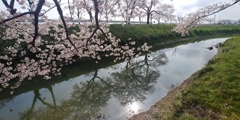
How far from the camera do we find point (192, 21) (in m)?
12.1

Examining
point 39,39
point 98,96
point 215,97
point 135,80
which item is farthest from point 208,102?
point 39,39

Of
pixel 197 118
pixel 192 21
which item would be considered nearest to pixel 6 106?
pixel 197 118

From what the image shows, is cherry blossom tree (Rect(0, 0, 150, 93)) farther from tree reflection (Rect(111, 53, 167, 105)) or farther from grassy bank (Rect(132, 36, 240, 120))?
grassy bank (Rect(132, 36, 240, 120))

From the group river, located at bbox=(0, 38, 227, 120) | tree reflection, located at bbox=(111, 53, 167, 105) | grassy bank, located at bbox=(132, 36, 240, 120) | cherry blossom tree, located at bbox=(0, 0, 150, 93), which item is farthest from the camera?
tree reflection, located at bbox=(111, 53, 167, 105)

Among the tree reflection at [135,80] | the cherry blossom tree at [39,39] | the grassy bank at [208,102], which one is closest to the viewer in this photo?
the cherry blossom tree at [39,39]

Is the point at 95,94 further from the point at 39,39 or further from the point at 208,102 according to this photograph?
the point at 208,102

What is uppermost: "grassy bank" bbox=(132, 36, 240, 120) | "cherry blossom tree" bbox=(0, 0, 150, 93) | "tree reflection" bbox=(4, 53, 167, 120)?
"cherry blossom tree" bbox=(0, 0, 150, 93)

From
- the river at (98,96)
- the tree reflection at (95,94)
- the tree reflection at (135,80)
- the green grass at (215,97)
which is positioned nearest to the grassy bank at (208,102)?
the green grass at (215,97)

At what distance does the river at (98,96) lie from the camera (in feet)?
32.5

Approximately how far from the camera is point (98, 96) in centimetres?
1225

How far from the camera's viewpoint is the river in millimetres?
9914

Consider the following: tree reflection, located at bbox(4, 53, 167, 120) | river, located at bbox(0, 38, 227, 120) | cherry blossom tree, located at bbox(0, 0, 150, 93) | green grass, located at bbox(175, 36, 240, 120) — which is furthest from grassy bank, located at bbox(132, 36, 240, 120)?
cherry blossom tree, located at bbox(0, 0, 150, 93)

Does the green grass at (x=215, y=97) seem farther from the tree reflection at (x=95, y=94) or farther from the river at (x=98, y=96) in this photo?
the tree reflection at (x=95, y=94)

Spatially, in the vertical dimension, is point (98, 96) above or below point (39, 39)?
below
